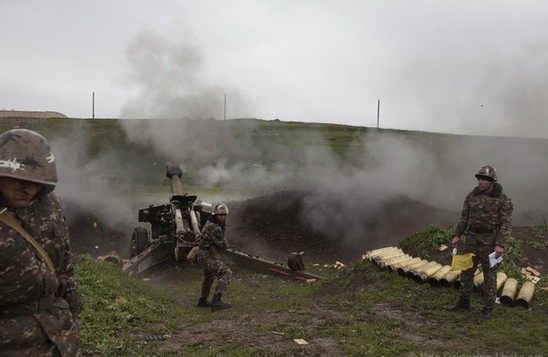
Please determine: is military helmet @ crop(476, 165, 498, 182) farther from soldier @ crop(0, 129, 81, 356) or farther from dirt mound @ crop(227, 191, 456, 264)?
dirt mound @ crop(227, 191, 456, 264)

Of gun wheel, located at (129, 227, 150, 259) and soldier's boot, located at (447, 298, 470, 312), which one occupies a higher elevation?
soldier's boot, located at (447, 298, 470, 312)

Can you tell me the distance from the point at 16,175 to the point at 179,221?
28.8 ft

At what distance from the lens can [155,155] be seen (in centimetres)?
2258

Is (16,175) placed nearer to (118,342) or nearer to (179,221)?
(118,342)

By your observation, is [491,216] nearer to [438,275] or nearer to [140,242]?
[438,275]

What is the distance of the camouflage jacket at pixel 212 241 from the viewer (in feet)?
26.1

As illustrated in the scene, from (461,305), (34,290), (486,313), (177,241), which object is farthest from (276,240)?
(34,290)

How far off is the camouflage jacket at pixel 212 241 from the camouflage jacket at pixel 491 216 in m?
3.59

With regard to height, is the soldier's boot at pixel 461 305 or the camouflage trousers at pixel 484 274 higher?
the camouflage trousers at pixel 484 274

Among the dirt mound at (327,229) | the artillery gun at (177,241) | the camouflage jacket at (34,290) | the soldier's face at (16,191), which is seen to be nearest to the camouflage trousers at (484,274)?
the artillery gun at (177,241)

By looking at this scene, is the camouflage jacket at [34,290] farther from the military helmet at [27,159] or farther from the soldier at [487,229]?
the soldier at [487,229]

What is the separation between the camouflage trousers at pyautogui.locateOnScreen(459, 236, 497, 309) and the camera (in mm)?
6262

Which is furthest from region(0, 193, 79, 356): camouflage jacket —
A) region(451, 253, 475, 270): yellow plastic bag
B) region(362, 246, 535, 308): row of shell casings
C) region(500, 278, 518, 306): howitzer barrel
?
region(362, 246, 535, 308): row of shell casings

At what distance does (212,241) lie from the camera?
7.95 m
